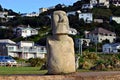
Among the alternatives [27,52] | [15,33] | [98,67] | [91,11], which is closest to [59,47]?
[98,67]

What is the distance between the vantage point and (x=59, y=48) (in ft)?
40.9

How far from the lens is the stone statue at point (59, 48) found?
489 inches

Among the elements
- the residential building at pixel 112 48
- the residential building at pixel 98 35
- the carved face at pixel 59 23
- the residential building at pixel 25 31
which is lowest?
the residential building at pixel 112 48

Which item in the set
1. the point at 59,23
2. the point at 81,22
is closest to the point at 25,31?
the point at 81,22

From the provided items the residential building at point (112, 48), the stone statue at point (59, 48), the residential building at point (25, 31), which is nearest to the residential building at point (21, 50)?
the residential building at point (112, 48)

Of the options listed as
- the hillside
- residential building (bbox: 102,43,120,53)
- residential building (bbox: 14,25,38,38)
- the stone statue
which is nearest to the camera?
the stone statue

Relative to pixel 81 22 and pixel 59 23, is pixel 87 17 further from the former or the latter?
pixel 59 23

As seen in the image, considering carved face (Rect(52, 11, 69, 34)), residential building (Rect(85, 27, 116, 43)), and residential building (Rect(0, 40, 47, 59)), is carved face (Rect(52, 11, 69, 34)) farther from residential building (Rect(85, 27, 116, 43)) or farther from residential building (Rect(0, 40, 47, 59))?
residential building (Rect(85, 27, 116, 43))

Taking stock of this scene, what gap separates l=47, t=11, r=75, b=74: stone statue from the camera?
40.7 feet

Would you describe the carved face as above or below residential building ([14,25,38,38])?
above

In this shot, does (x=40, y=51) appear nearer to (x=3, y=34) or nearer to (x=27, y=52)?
(x=27, y=52)

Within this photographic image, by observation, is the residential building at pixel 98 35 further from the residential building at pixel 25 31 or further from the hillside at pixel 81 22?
the residential building at pixel 25 31

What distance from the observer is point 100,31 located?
147375mm

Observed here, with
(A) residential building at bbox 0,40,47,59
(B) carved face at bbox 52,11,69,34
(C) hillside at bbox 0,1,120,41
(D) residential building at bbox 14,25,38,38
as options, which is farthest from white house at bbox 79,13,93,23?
(B) carved face at bbox 52,11,69,34
